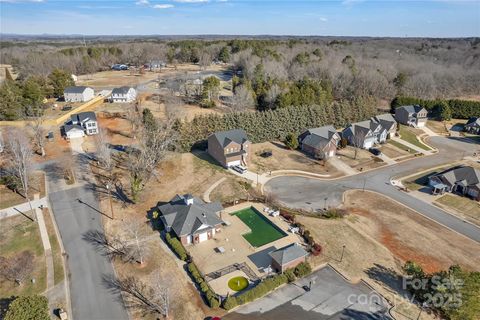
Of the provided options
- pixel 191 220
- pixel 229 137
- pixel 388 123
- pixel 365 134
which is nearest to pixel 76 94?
pixel 229 137

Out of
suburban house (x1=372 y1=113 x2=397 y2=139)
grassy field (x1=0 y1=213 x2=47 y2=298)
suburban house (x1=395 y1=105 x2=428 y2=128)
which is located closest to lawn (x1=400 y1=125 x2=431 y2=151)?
suburban house (x1=395 y1=105 x2=428 y2=128)

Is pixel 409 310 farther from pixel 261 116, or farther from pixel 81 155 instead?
pixel 81 155

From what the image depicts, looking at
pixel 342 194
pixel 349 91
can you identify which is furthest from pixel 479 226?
pixel 349 91

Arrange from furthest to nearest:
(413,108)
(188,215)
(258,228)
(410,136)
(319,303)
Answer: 1. (413,108)
2. (410,136)
3. (258,228)
4. (188,215)
5. (319,303)

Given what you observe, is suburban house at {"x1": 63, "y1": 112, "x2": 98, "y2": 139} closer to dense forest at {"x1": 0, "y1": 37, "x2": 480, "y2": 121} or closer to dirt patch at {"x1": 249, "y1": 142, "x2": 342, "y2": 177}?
dense forest at {"x1": 0, "y1": 37, "x2": 480, "y2": 121}

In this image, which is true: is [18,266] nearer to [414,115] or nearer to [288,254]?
[288,254]
